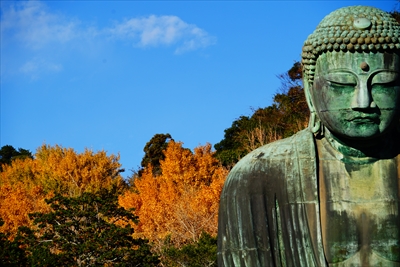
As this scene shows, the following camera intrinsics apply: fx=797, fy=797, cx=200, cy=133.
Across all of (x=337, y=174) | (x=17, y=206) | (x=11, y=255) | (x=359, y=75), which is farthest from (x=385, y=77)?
(x=17, y=206)

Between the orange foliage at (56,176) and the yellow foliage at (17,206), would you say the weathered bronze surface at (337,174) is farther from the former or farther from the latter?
the orange foliage at (56,176)

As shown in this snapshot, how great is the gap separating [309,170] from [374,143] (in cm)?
46

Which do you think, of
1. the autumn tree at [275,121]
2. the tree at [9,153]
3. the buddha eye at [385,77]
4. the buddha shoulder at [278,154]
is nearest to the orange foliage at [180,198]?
the autumn tree at [275,121]

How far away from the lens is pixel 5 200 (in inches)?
1738

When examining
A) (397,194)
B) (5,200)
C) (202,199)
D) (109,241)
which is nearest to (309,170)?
(397,194)

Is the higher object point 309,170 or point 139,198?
point 139,198

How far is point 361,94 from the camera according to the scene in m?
5.03

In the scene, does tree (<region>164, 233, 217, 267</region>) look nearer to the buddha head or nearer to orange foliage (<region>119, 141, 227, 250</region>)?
orange foliage (<region>119, 141, 227, 250</region>)

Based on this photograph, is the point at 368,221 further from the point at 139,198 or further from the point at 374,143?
the point at 139,198

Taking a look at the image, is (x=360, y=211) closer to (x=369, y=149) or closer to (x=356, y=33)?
(x=369, y=149)

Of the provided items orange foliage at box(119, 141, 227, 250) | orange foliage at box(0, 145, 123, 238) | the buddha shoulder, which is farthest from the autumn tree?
the buddha shoulder

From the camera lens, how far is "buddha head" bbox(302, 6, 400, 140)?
5.04 m

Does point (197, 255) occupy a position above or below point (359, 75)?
below

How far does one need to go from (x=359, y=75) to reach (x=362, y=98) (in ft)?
0.54
